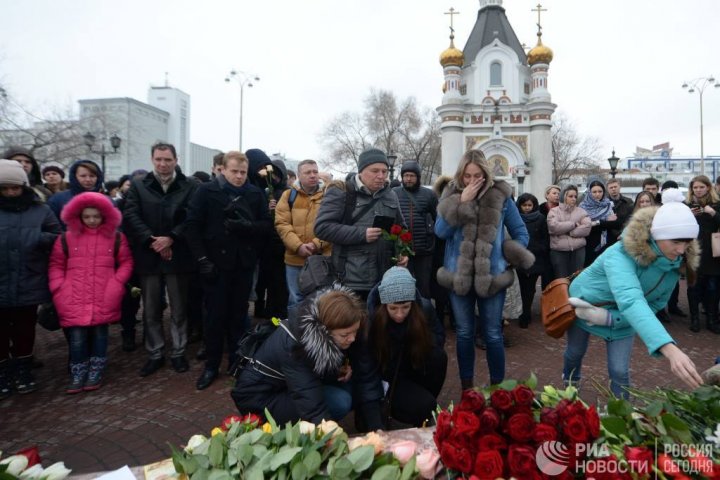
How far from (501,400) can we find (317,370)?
126 cm

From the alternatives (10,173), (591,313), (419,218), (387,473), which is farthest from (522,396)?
(10,173)

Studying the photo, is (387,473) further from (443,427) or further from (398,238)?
(398,238)

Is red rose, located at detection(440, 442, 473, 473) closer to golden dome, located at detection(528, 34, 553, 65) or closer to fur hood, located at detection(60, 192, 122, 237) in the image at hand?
fur hood, located at detection(60, 192, 122, 237)

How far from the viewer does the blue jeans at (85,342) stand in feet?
13.4

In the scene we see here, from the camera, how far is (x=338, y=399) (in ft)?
9.48

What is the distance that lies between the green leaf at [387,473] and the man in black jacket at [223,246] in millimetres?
3064

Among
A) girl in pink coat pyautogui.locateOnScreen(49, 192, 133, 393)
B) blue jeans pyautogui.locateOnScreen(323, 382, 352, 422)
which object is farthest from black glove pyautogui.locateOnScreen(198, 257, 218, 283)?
blue jeans pyautogui.locateOnScreen(323, 382, 352, 422)

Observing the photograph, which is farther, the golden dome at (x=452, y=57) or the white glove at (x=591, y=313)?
the golden dome at (x=452, y=57)

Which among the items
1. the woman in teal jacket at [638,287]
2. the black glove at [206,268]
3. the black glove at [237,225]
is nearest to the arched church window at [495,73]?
the black glove at [237,225]

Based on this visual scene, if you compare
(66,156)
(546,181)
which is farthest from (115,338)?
(546,181)

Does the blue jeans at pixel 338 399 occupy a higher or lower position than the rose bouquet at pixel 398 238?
lower

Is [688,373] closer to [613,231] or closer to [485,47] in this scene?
[613,231]

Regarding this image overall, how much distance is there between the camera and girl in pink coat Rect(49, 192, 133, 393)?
409cm

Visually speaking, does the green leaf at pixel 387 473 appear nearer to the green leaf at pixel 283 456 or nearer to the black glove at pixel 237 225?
the green leaf at pixel 283 456
